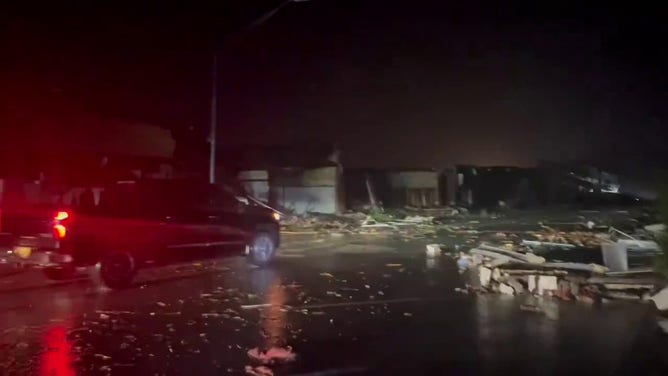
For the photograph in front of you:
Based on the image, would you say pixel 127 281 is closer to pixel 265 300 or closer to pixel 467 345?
pixel 265 300

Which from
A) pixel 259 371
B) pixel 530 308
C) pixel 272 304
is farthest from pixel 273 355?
pixel 530 308

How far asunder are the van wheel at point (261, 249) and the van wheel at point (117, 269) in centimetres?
323

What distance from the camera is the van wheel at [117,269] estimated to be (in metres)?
13.2

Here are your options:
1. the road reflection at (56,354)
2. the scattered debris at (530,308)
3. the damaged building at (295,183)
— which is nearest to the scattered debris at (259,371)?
the road reflection at (56,354)

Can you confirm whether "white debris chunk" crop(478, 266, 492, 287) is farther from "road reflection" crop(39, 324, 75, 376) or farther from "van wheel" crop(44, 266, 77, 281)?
"van wheel" crop(44, 266, 77, 281)

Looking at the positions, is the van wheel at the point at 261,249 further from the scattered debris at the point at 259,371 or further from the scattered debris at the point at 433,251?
the scattered debris at the point at 259,371

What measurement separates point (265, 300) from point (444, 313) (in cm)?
274

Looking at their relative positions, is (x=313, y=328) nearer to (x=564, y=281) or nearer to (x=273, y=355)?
(x=273, y=355)

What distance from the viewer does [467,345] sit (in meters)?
8.46

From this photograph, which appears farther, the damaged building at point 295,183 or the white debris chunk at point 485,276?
the damaged building at point 295,183

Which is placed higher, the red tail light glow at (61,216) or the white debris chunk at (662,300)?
the red tail light glow at (61,216)

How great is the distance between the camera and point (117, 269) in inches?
519

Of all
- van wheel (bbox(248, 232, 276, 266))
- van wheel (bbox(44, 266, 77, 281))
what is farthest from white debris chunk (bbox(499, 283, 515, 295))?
van wheel (bbox(44, 266, 77, 281))

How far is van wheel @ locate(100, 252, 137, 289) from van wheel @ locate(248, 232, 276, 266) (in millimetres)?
3227
